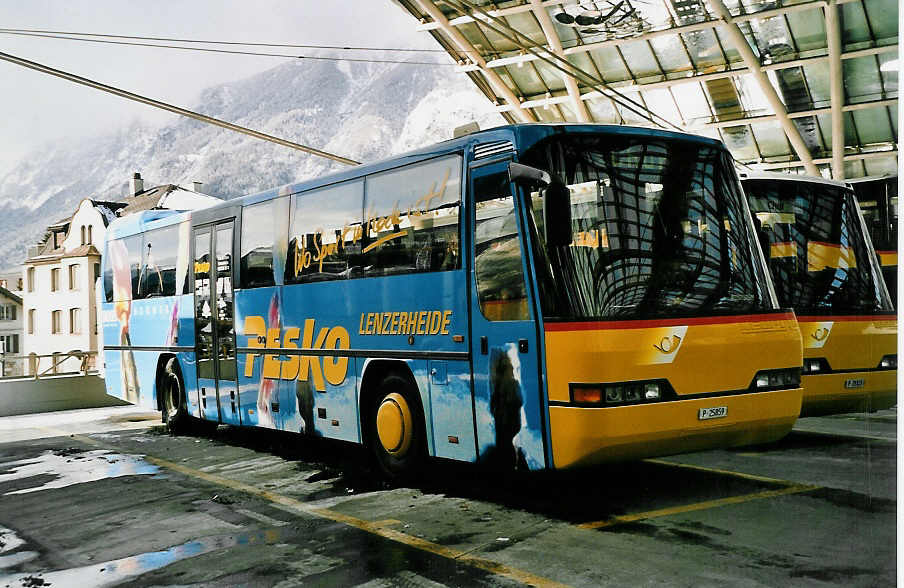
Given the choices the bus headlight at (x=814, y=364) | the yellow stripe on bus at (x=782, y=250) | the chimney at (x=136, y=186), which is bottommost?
the bus headlight at (x=814, y=364)

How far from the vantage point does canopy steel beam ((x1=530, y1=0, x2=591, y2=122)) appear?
1219 inches

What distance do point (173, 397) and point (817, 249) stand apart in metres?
8.93

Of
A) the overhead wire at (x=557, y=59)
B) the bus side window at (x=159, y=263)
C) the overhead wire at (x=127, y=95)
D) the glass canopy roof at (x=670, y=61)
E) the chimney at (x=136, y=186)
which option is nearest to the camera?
the overhead wire at (x=127, y=95)

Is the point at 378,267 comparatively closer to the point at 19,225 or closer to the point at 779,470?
the point at 779,470

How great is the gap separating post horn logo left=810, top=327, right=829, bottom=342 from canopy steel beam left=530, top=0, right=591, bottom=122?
899 inches

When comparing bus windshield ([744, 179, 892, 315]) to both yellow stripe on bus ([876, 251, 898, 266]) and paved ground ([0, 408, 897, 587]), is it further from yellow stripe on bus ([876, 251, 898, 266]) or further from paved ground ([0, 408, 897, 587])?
paved ground ([0, 408, 897, 587])

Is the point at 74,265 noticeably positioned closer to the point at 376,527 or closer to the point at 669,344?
the point at 376,527

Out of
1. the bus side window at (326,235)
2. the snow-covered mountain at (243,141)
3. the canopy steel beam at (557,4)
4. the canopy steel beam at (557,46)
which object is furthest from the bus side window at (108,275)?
the canopy steel beam at (557,46)

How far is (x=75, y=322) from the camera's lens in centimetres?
3055

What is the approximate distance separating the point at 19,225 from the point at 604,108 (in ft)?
93.2

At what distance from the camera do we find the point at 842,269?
1010cm

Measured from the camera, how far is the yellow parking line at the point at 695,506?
21.9 feet

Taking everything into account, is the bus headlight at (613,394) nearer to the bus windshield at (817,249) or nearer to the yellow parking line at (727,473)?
the yellow parking line at (727,473)

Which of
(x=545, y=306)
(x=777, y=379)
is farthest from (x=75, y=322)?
(x=777, y=379)
